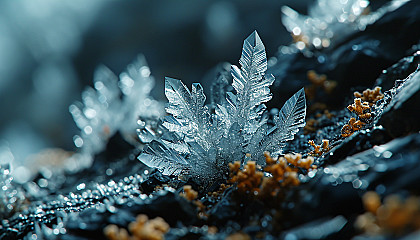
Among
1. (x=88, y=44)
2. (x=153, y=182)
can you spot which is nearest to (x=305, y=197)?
(x=153, y=182)

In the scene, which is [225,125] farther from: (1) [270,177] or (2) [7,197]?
(2) [7,197]

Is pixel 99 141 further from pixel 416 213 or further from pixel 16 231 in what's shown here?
pixel 416 213

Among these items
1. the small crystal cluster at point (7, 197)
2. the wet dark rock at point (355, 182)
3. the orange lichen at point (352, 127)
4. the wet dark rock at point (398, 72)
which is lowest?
the wet dark rock at point (355, 182)

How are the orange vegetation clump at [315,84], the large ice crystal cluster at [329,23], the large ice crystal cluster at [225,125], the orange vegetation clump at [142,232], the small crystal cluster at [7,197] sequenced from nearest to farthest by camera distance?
the orange vegetation clump at [142,232] → the large ice crystal cluster at [225,125] → the small crystal cluster at [7,197] → the orange vegetation clump at [315,84] → the large ice crystal cluster at [329,23]

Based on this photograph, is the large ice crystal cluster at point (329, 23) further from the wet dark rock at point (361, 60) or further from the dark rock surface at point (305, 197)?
the dark rock surface at point (305, 197)

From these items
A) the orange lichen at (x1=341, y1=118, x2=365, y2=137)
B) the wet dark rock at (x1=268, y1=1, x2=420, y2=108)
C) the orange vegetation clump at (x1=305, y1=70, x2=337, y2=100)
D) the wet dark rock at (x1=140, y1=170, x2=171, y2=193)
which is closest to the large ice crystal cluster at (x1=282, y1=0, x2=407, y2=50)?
the wet dark rock at (x1=268, y1=1, x2=420, y2=108)

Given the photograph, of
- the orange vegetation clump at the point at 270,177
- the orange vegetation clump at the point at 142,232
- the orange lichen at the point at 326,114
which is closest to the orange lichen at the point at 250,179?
the orange vegetation clump at the point at 270,177
